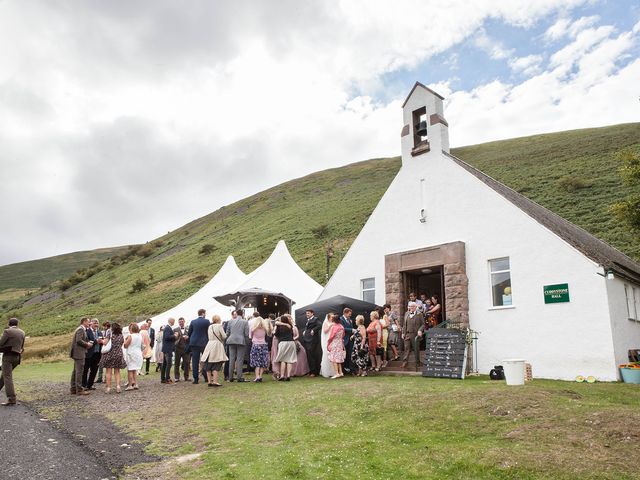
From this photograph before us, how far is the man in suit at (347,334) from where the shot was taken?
600 inches

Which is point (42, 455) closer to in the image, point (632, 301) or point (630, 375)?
point (630, 375)

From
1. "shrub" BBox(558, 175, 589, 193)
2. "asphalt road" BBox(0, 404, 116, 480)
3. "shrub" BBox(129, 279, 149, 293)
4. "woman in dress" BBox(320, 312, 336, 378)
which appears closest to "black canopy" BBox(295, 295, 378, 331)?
"woman in dress" BBox(320, 312, 336, 378)

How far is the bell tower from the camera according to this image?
1744cm

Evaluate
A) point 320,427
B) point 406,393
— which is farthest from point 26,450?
Result: point 406,393

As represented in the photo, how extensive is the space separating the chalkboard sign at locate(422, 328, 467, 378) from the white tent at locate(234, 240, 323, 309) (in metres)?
9.43

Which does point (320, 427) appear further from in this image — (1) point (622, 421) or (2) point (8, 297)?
(2) point (8, 297)

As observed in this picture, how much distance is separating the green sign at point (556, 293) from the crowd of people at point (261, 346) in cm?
345

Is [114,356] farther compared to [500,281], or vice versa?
[500,281]

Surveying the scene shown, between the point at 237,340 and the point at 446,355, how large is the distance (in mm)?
5800

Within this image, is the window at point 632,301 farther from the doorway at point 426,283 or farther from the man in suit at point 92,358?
the man in suit at point 92,358

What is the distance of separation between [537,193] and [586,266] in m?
31.2

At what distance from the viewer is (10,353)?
11484 mm

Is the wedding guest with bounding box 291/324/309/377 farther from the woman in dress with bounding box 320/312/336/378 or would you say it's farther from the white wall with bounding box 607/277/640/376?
the white wall with bounding box 607/277/640/376

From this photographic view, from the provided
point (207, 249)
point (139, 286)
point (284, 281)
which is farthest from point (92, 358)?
point (207, 249)
